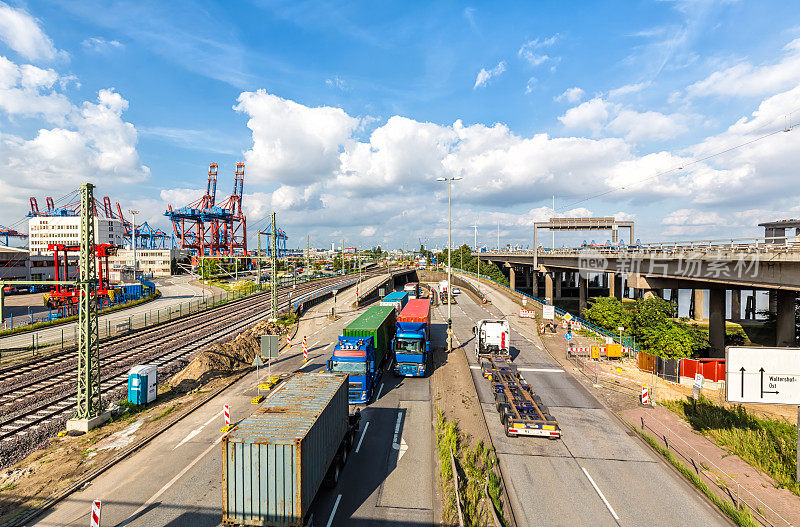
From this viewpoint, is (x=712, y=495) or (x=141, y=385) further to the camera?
(x=141, y=385)

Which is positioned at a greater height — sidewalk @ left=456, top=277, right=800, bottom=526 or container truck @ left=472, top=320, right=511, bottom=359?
container truck @ left=472, top=320, right=511, bottom=359

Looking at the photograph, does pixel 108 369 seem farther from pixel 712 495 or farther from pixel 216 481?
pixel 712 495

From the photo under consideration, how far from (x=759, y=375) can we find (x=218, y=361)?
30021 mm

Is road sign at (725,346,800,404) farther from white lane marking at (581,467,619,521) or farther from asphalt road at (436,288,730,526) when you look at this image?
white lane marking at (581,467,619,521)

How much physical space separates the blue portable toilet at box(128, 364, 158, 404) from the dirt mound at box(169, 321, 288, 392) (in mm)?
2510

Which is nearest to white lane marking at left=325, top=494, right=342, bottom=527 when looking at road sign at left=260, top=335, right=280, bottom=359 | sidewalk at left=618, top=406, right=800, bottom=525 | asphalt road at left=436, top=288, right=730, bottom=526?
asphalt road at left=436, top=288, right=730, bottom=526

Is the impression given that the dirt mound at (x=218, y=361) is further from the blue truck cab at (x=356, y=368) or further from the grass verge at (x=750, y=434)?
the grass verge at (x=750, y=434)

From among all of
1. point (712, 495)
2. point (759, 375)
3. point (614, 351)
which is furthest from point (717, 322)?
point (712, 495)

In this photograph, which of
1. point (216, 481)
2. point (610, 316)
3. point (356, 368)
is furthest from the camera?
point (610, 316)

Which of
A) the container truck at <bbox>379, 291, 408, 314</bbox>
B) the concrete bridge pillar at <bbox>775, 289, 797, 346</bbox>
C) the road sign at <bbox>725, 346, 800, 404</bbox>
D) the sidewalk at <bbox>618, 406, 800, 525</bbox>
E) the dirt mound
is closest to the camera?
the sidewalk at <bbox>618, 406, 800, 525</bbox>

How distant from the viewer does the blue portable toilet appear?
20.5 m

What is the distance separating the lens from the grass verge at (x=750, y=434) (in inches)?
602

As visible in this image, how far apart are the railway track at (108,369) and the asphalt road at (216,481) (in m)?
7.48

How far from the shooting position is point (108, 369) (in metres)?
26.8
